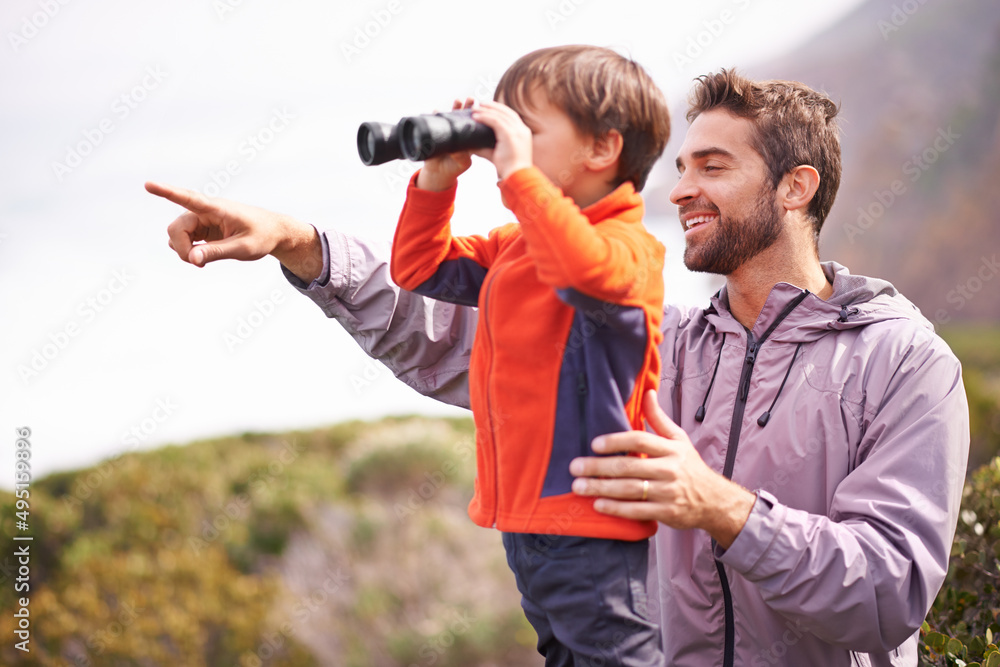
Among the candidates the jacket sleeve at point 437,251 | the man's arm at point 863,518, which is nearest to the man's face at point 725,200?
the man's arm at point 863,518

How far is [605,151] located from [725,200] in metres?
1.13

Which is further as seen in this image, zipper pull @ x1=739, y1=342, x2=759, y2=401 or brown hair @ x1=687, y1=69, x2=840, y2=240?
brown hair @ x1=687, y1=69, x2=840, y2=240

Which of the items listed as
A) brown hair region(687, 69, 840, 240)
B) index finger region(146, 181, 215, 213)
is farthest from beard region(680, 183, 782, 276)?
index finger region(146, 181, 215, 213)

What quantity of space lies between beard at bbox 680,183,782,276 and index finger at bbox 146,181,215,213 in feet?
4.78

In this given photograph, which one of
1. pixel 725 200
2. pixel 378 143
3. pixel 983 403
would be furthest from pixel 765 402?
pixel 983 403

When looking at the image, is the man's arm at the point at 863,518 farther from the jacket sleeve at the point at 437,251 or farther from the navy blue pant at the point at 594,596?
the jacket sleeve at the point at 437,251

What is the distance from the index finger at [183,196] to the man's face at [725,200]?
1.46 metres

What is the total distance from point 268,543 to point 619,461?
19.1 ft

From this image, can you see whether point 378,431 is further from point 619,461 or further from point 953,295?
point 953,295

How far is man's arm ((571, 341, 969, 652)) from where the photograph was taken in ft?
5.74

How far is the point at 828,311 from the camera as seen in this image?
244 cm

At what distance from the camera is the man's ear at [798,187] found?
269cm

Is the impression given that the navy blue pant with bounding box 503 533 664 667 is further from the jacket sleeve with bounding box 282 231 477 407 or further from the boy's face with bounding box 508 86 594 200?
the jacket sleeve with bounding box 282 231 477 407

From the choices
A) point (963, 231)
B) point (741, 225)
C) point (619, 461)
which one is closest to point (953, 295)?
point (963, 231)
